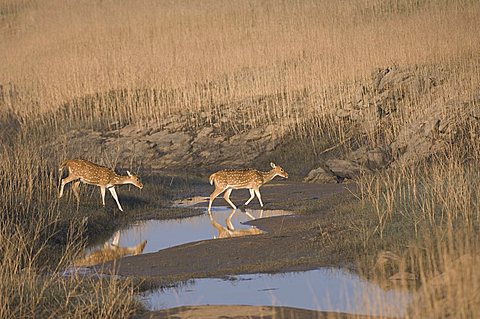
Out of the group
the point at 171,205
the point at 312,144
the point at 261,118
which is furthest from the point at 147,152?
the point at 171,205

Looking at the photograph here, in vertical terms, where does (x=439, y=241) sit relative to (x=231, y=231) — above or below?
above

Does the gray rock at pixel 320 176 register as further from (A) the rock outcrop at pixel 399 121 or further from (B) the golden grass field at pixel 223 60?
(B) the golden grass field at pixel 223 60

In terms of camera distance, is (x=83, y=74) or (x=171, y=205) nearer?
(x=171, y=205)

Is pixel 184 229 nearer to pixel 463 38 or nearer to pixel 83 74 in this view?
pixel 463 38

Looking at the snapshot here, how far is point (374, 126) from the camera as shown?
1137 inches

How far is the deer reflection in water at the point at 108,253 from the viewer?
1586cm

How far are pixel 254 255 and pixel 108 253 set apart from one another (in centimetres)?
276

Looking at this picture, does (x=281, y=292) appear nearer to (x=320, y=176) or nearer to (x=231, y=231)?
(x=231, y=231)

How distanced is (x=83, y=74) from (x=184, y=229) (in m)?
19.7

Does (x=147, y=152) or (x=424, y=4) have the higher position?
(x=424, y=4)

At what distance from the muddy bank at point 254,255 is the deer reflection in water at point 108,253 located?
0.42 m

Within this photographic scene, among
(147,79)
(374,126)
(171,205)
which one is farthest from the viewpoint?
(147,79)

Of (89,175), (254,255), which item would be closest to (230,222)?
(89,175)

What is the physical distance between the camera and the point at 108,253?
16.8 metres
